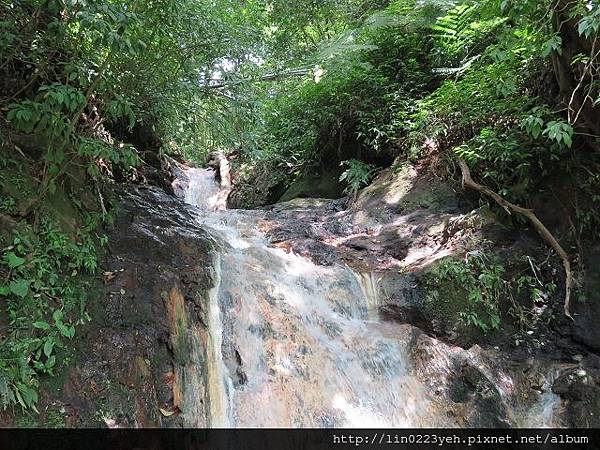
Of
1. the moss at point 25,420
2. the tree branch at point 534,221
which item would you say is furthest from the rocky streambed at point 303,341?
the tree branch at point 534,221

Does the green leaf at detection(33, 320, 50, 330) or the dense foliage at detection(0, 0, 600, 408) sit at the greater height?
the dense foliage at detection(0, 0, 600, 408)

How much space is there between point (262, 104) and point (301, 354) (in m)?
3.95

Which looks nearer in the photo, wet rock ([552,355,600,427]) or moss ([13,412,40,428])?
moss ([13,412,40,428])

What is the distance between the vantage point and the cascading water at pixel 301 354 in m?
4.56

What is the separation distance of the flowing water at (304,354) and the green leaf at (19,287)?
6.23 feet

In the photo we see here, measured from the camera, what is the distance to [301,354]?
200 inches

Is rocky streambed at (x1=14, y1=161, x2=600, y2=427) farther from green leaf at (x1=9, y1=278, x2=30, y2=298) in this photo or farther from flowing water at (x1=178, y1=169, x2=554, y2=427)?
green leaf at (x1=9, y1=278, x2=30, y2=298)

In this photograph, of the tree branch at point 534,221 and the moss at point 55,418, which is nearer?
the moss at point 55,418

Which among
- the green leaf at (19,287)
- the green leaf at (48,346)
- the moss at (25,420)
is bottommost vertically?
the moss at (25,420)

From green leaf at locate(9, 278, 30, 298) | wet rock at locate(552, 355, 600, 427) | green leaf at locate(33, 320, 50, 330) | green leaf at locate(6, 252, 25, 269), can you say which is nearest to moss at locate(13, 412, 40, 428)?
green leaf at locate(33, 320, 50, 330)

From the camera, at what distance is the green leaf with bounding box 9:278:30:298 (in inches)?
131

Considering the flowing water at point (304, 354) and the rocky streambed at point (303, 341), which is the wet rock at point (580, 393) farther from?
the flowing water at point (304, 354)

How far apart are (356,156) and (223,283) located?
5.49 metres

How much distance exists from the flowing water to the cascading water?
11 mm
